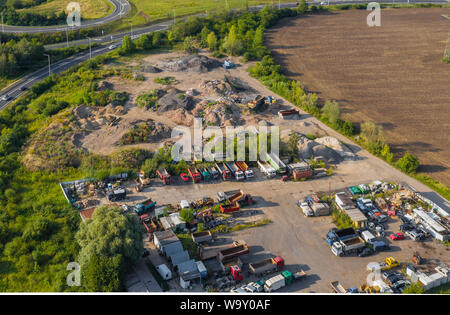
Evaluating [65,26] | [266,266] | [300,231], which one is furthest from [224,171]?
[65,26]

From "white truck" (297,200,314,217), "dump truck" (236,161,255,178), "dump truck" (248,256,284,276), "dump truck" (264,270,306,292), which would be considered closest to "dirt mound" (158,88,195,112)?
"dump truck" (236,161,255,178)

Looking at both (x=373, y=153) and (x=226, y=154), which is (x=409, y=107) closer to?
(x=373, y=153)

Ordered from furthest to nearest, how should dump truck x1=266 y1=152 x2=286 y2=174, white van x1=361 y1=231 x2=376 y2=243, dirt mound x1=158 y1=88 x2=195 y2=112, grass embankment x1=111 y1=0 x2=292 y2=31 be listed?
grass embankment x1=111 y1=0 x2=292 y2=31
dirt mound x1=158 y1=88 x2=195 y2=112
dump truck x1=266 y1=152 x2=286 y2=174
white van x1=361 y1=231 x2=376 y2=243

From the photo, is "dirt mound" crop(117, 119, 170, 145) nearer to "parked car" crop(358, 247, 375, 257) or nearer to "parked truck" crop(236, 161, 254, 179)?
"parked truck" crop(236, 161, 254, 179)

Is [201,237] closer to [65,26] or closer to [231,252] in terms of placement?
[231,252]

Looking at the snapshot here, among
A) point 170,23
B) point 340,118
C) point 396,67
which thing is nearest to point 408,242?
point 340,118

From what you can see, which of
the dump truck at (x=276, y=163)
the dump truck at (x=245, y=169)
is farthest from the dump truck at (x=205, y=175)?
the dump truck at (x=276, y=163)

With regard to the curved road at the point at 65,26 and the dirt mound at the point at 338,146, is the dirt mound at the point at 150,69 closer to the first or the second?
the curved road at the point at 65,26
